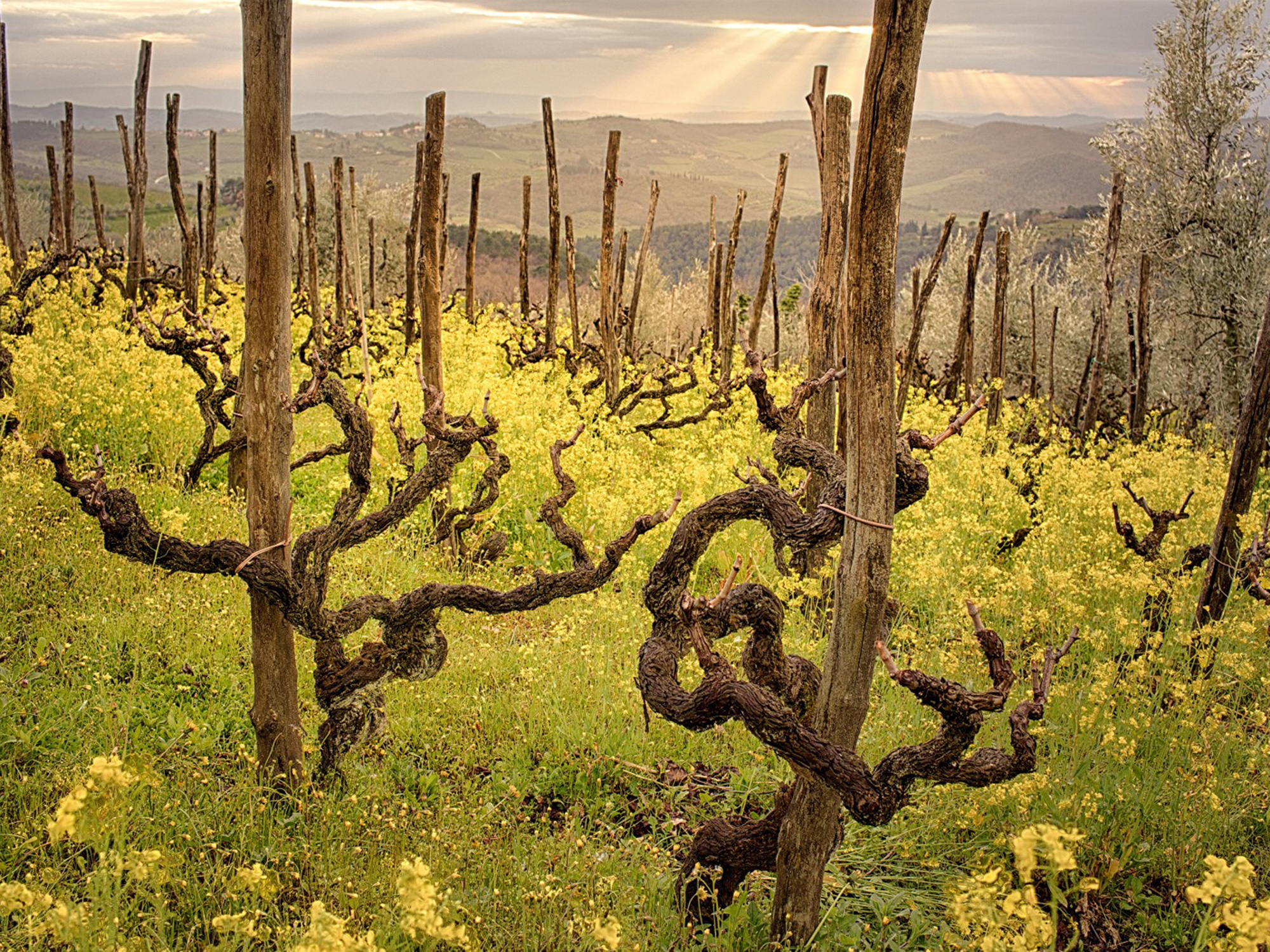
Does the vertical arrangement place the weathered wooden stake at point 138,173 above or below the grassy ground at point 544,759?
above

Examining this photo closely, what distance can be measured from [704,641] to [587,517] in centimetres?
417

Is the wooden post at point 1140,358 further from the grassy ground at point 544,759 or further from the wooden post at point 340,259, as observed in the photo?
the wooden post at point 340,259

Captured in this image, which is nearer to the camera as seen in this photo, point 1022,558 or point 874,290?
point 874,290

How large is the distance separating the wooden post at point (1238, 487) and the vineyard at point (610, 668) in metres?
0.03

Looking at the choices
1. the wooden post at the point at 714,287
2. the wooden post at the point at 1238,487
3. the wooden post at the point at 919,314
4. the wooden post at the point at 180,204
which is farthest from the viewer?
the wooden post at the point at 714,287

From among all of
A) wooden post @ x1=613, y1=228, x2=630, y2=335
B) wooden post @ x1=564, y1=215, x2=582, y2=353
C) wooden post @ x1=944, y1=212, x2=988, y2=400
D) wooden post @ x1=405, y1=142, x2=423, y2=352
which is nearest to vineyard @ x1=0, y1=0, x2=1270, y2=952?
wooden post @ x1=944, y1=212, x2=988, y2=400

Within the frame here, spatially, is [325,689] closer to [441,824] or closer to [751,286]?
[441,824]

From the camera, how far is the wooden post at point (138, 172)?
12.0 m

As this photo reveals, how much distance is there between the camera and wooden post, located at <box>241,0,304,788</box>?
10.7ft

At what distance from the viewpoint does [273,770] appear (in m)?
3.62

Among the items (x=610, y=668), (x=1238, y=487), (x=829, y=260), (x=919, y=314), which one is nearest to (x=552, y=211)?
(x=919, y=314)

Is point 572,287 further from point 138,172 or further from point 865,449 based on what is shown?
point 865,449

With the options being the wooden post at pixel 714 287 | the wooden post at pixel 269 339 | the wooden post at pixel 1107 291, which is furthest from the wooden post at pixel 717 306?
the wooden post at pixel 269 339

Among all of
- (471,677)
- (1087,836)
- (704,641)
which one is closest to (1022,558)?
(1087,836)
